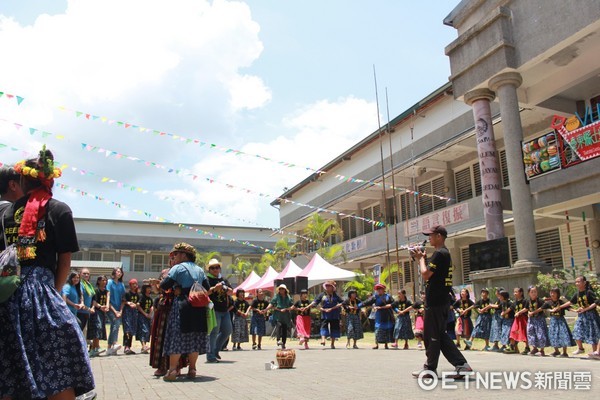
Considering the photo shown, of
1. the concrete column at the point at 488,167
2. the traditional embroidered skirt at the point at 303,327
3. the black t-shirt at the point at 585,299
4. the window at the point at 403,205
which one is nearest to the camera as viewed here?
the black t-shirt at the point at 585,299

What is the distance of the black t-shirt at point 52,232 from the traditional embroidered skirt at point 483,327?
39.4ft

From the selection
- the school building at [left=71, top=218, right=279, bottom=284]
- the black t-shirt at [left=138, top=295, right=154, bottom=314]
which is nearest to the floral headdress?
the black t-shirt at [left=138, top=295, right=154, bottom=314]

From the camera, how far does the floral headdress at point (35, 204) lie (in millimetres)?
3570

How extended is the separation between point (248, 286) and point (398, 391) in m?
23.5

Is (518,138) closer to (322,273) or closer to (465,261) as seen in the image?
(322,273)

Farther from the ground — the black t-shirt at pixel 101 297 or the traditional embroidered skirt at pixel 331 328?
the black t-shirt at pixel 101 297

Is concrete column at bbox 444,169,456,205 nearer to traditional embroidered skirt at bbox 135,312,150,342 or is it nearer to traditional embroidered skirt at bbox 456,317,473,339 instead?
traditional embroidered skirt at bbox 456,317,473,339

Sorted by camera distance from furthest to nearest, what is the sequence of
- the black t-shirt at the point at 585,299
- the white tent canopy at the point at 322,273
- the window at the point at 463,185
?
the window at the point at 463,185 < the white tent canopy at the point at 322,273 < the black t-shirt at the point at 585,299

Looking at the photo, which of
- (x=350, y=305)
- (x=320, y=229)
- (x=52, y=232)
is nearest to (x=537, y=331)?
(x=350, y=305)

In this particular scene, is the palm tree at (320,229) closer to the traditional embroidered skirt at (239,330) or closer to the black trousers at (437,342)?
the traditional embroidered skirt at (239,330)

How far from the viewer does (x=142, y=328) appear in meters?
13.7

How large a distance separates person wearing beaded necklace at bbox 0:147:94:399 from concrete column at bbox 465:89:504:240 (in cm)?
1530

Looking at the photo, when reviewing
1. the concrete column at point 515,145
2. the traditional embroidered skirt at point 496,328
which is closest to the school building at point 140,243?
the concrete column at point 515,145

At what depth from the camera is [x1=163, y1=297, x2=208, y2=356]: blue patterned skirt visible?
732cm
